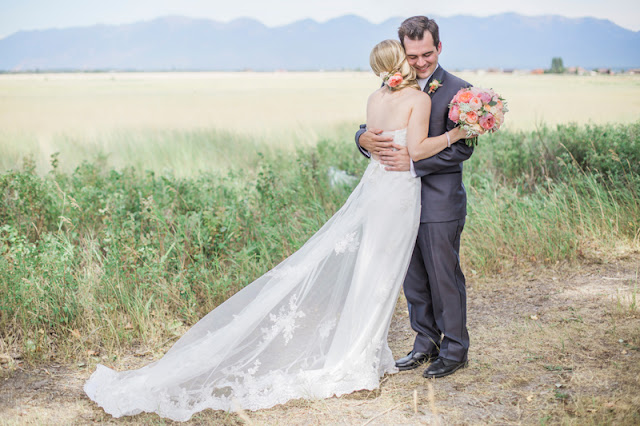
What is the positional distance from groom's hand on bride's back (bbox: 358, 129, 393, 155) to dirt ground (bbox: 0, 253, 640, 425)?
146 centimetres

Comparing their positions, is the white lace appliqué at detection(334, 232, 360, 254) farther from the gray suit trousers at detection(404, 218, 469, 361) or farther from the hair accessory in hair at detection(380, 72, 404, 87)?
the hair accessory in hair at detection(380, 72, 404, 87)

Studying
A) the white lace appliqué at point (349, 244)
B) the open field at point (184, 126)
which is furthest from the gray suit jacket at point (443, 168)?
the open field at point (184, 126)

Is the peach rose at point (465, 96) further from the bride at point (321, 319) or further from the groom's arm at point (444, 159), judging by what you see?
the groom's arm at point (444, 159)

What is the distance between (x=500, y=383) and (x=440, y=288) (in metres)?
0.71

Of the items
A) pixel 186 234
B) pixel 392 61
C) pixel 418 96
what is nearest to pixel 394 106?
pixel 418 96

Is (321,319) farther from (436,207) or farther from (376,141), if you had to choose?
(376,141)

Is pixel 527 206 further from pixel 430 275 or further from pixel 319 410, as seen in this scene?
pixel 319 410

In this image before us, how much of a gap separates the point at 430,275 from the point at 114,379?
2143 millimetres

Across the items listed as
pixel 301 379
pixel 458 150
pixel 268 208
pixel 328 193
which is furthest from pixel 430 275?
pixel 328 193

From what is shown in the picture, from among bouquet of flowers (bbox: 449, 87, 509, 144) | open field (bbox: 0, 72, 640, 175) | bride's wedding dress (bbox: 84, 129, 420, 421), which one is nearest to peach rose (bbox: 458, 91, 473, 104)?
bouquet of flowers (bbox: 449, 87, 509, 144)

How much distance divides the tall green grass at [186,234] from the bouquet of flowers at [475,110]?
8.73 ft

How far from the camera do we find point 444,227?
360 cm

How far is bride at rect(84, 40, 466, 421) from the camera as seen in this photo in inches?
136

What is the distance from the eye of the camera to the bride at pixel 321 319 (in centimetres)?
346
